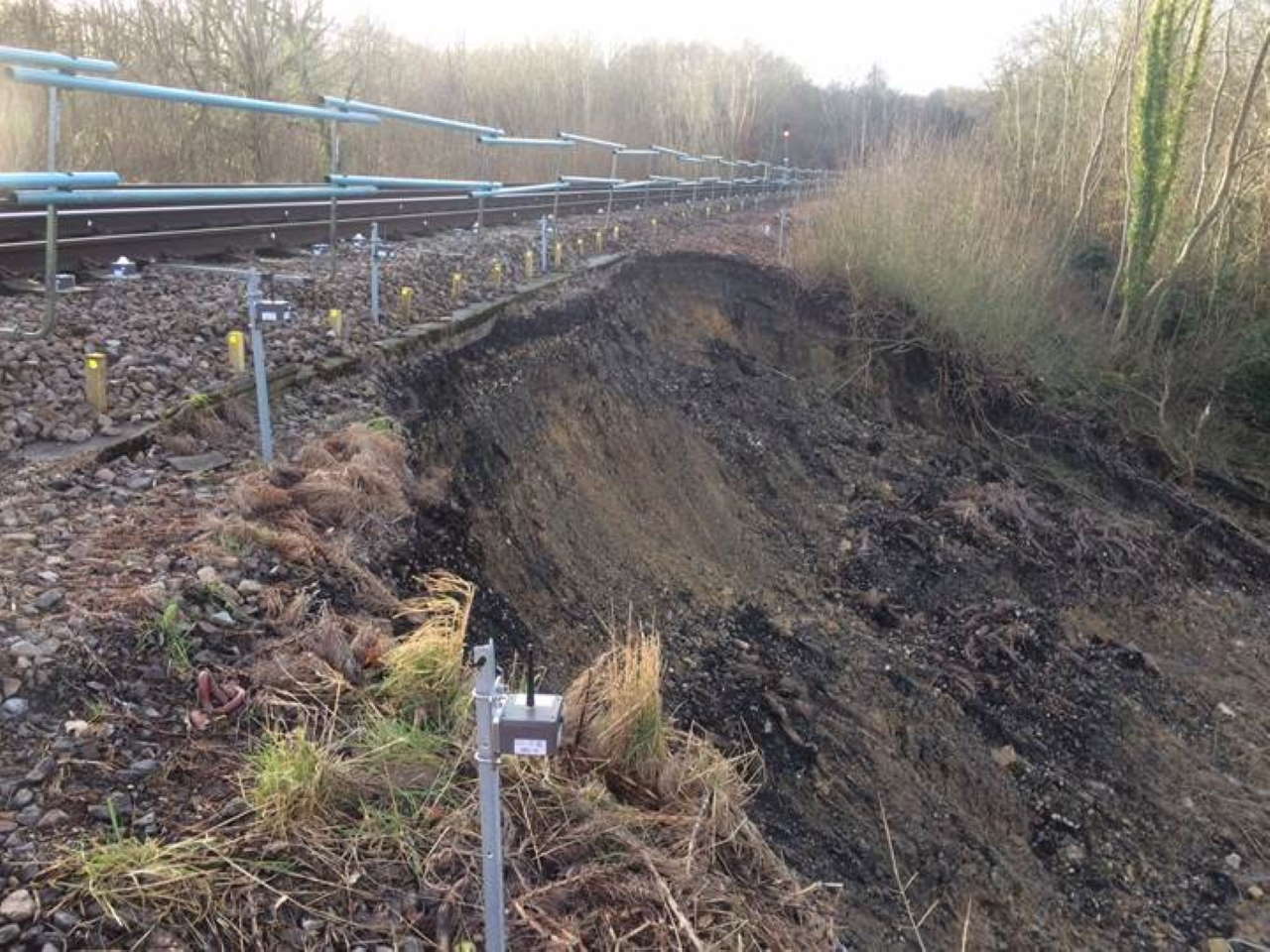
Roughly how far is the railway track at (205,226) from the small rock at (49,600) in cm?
428

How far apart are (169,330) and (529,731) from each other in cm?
519

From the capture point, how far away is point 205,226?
383 inches

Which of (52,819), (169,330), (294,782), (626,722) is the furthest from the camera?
(169,330)

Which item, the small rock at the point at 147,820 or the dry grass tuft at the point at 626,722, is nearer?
the small rock at the point at 147,820

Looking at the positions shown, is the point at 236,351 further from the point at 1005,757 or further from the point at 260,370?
the point at 1005,757

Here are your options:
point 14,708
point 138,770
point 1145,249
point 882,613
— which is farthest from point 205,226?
point 1145,249

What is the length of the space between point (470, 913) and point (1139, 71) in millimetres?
17858

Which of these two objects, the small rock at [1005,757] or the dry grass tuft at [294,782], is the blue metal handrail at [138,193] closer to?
the dry grass tuft at [294,782]

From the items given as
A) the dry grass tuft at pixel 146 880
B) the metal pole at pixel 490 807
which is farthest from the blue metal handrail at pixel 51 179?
the metal pole at pixel 490 807

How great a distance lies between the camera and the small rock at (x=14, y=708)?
9.64 ft

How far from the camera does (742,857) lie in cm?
319

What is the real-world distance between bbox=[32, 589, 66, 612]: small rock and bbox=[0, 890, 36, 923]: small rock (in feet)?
4.44

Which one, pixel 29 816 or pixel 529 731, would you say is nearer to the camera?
pixel 529 731

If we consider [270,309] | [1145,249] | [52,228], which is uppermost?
[1145,249]
